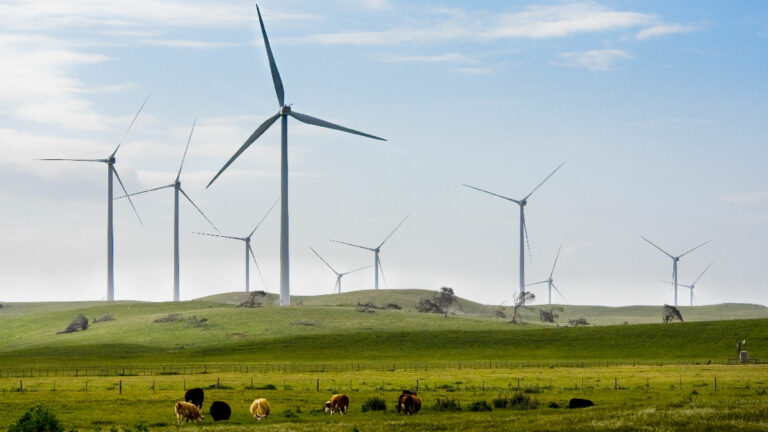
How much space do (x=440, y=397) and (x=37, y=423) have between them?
29.6 meters

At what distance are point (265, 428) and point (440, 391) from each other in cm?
2802

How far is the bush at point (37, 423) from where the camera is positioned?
40.2 m

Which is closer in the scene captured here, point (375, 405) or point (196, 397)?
point (375, 405)

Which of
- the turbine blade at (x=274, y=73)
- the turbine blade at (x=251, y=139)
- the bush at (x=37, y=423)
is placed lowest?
the bush at (x=37, y=423)

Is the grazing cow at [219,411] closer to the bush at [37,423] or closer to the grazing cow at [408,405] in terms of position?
the grazing cow at [408,405]

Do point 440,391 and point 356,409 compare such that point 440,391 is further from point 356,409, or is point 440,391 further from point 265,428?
point 265,428

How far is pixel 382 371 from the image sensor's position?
330 feet

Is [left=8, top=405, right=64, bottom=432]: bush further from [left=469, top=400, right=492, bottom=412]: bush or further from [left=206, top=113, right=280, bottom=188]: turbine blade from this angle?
[left=206, top=113, right=280, bottom=188]: turbine blade

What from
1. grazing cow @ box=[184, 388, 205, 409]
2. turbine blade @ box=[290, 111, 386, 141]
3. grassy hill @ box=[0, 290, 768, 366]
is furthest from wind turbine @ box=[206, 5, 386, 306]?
grazing cow @ box=[184, 388, 205, 409]

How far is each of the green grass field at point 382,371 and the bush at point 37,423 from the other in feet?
23.3

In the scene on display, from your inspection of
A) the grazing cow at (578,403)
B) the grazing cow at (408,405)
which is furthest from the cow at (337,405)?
the grazing cow at (578,403)

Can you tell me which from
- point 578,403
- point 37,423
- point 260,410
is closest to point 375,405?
point 260,410

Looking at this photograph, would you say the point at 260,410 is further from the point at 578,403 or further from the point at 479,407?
the point at 578,403

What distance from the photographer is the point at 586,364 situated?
116 meters
